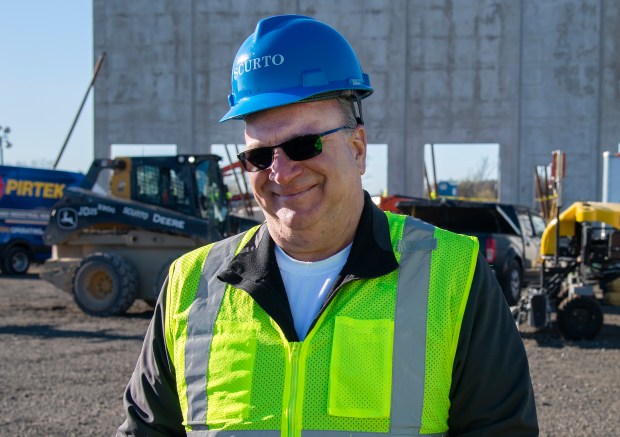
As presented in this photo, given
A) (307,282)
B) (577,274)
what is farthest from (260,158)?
(577,274)

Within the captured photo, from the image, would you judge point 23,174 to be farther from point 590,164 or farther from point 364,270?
point 364,270

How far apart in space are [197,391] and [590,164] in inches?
1044

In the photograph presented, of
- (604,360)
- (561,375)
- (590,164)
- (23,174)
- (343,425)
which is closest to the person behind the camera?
(343,425)

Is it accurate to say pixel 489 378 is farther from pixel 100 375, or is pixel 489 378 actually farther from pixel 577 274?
pixel 577 274

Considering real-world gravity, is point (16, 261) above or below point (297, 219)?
below

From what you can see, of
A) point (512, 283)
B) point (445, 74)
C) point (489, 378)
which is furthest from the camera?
point (445, 74)

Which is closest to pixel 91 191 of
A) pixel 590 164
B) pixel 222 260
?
pixel 222 260

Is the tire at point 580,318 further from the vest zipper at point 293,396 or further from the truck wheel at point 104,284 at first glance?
the vest zipper at point 293,396

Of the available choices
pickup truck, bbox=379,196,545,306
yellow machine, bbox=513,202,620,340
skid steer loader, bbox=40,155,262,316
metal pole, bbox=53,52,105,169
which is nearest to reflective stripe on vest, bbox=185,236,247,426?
yellow machine, bbox=513,202,620,340

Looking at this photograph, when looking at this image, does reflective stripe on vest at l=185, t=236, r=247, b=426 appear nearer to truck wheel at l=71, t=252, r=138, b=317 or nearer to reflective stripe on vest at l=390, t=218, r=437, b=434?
reflective stripe on vest at l=390, t=218, r=437, b=434

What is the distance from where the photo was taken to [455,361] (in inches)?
75.4

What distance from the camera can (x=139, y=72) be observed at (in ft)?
91.9

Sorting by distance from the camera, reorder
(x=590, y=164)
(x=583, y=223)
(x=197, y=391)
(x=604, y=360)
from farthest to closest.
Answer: (x=590, y=164) → (x=583, y=223) → (x=604, y=360) → (x=197, y=391)

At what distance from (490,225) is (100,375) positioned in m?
9.42
